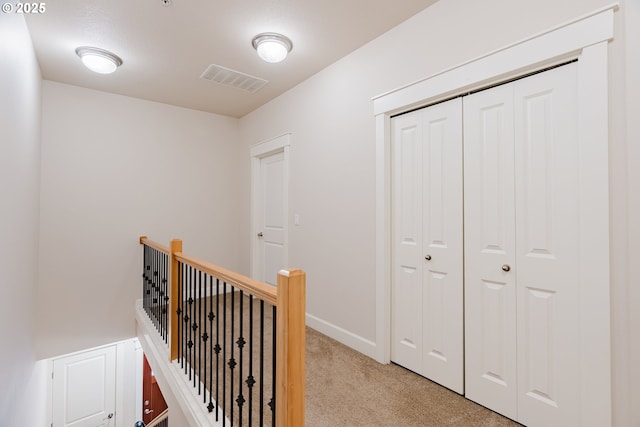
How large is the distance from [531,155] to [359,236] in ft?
4.43

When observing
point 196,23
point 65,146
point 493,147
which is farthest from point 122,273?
point 493,147

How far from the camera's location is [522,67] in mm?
1657

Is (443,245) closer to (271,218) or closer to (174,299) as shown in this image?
(174,299)

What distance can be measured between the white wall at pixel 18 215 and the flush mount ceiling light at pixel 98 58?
0.36m

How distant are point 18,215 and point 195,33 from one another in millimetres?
1952

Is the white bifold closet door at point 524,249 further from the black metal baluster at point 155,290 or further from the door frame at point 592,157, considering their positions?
the black metal baluster at point 155,290

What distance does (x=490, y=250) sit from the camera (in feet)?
6.07

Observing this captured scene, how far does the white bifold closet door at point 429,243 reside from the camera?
2.01 meters

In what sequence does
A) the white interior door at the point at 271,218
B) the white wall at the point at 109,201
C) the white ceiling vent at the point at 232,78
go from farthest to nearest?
1. the white interior door at the point at 271,218
2. the white wall at the point at 109,201
3. the white ceiling vent at the point at 232,78

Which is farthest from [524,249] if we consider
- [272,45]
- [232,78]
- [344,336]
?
[232,78]

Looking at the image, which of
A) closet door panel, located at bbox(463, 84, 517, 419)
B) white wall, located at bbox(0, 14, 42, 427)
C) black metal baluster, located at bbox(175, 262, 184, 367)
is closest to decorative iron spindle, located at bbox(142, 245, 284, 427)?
black metal baluster, located at bbox(175, 262, 184, 367)

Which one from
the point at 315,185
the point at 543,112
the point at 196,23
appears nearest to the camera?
the point at 543,112

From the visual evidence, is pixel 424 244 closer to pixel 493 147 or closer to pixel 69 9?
pixel 493 147

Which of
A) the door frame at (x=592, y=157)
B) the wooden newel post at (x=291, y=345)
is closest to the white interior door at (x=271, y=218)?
the wooden newel post at (x=291, y=345)
